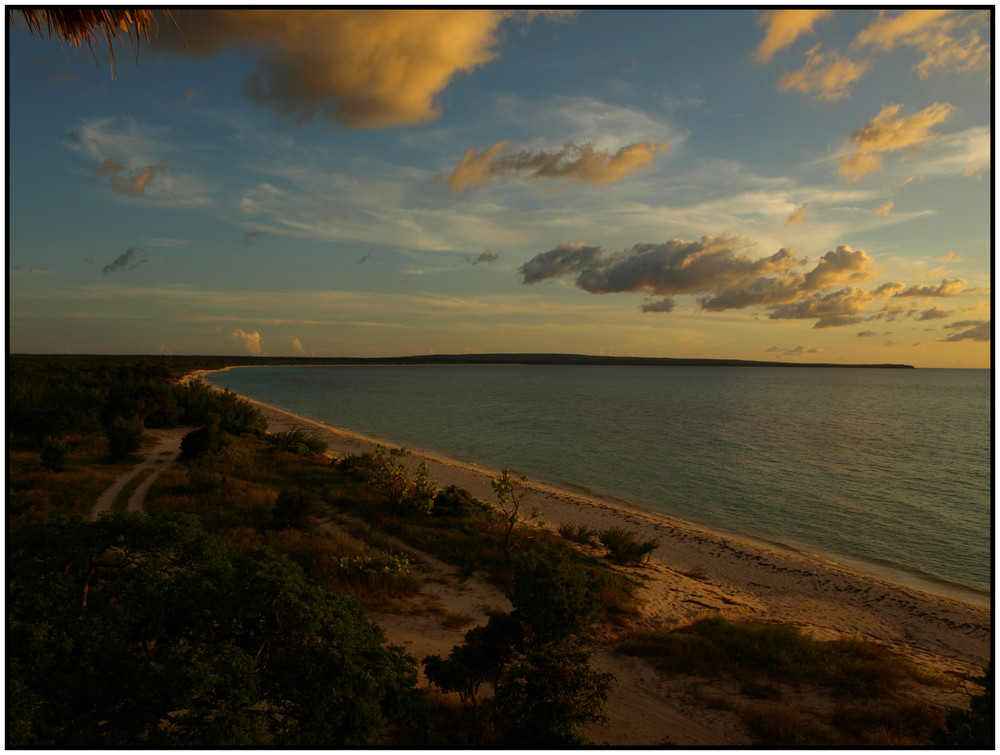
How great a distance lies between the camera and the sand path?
1796 cm

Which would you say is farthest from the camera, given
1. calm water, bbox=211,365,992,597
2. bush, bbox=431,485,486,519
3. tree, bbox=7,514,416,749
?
calm water, bbox=211,365,992,597

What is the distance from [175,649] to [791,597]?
17608 mm

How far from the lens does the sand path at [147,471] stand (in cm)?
1796

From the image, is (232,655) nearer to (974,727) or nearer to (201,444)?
(974,727)

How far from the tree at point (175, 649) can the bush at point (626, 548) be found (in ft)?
41.9

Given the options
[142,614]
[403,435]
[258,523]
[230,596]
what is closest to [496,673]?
[230,596]

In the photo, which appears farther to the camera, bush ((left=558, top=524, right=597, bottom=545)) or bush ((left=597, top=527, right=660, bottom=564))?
bush ((left=558, top=524, right=597, bottom=545))

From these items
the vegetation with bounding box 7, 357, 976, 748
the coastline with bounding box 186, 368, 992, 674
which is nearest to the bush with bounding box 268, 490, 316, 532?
the vegetation with bounding box 7, 357, 976, 748

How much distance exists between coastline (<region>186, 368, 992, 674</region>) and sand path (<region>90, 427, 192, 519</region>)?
16.5 m

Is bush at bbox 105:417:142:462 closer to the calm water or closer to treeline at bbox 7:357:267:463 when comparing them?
treeline at bbox 7:357:267:463

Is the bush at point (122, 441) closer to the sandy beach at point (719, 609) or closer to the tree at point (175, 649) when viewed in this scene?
the sandy beach at point (719, 609)

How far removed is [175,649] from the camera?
4988 millimetres

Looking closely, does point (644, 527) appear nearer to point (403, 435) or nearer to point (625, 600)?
point (625, 600)

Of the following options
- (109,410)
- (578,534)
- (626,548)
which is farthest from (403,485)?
(109,410)
